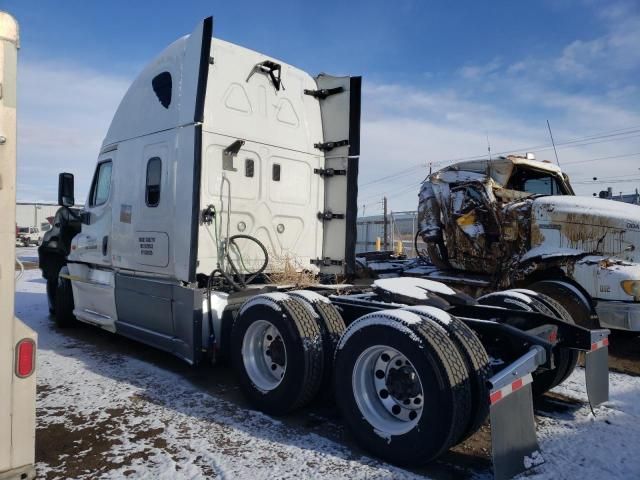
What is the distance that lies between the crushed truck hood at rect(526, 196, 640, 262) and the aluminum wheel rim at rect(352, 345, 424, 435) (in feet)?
13.5

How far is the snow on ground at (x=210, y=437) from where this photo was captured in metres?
3.27

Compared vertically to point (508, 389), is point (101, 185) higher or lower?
higher

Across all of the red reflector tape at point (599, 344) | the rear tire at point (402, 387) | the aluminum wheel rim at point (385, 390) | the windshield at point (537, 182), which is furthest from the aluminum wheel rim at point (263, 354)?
the windshield at point (537, 182)

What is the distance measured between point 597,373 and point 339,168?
12.1 ft

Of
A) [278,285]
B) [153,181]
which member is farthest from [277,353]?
[153,181]

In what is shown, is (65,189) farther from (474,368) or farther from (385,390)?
(474,368)

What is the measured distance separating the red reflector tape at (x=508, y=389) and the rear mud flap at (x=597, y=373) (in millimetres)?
1118

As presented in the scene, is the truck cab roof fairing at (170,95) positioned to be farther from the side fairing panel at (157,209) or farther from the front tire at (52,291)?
the front tire at (52,291)

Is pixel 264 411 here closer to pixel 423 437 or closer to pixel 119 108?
pixel 423 437

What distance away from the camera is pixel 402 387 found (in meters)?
3.50

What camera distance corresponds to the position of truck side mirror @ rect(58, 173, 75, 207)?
7.45m

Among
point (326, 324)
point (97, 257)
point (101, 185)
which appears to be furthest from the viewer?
point (101, 185)

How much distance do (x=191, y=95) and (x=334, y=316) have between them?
272 cm

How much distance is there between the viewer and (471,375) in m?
3.20
